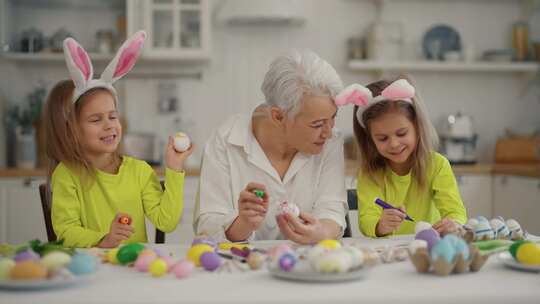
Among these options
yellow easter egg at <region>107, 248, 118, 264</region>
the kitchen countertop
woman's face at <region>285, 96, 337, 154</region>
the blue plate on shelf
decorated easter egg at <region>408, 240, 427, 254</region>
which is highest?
the blue plate on shelf

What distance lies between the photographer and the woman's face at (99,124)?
240 centimetres

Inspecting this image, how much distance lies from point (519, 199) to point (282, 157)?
2.23 m

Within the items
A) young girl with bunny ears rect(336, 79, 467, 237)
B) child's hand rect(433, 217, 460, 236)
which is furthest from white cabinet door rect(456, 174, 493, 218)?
child's hand rect(433, 217, 460, 236)

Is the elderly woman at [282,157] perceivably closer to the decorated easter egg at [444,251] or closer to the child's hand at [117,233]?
the child's hand at [117,233]

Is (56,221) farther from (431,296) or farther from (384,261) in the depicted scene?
(431,296)

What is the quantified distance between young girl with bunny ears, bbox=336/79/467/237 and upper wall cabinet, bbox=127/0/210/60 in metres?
2.14

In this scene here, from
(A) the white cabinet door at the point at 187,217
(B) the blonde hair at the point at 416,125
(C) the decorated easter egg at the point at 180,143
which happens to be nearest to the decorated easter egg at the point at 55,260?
(C) the decorated easter egg at the point at 180,143

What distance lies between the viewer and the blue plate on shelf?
492 cm

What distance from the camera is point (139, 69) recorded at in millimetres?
4840

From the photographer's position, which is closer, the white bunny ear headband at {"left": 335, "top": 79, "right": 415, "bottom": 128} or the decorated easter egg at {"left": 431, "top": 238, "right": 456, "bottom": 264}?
the decorated easter egg at {"left": 431, "top": 238, "right": 456, "bottom": 264}

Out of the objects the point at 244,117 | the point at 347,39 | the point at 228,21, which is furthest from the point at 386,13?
the point at 244,117

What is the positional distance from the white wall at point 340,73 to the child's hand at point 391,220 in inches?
108

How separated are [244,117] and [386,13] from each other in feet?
8.83

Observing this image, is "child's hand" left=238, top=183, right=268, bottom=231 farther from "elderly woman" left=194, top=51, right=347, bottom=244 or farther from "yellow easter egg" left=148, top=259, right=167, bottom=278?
"yellow easter egg" left=148, top=259, right=167, bottom=278
